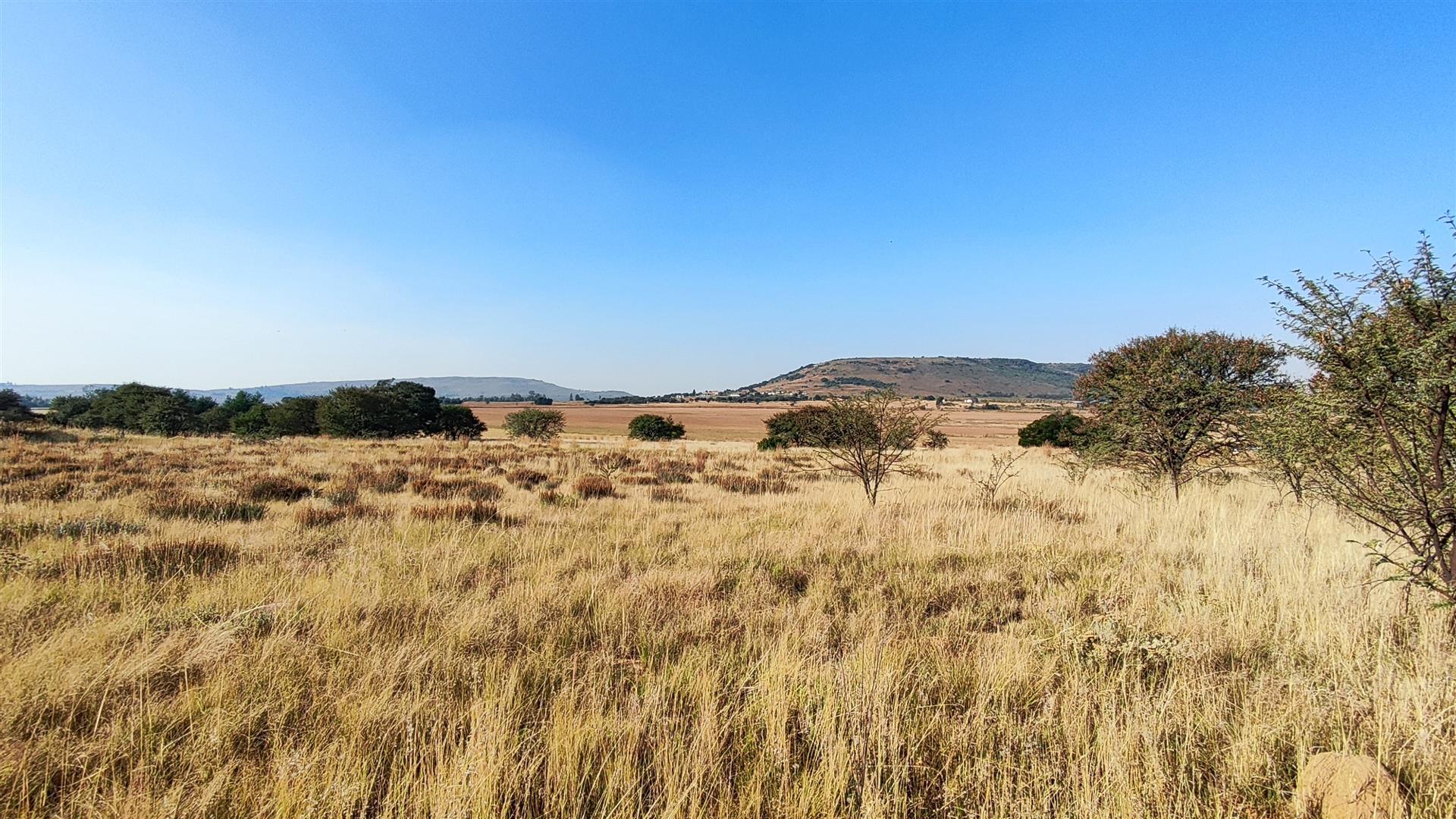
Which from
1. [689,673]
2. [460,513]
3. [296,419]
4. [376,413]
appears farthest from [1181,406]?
[296,419]

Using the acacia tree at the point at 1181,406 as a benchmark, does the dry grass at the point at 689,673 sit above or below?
below

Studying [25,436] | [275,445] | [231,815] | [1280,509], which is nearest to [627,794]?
[231,815]

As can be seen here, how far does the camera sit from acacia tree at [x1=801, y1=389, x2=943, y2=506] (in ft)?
37.2

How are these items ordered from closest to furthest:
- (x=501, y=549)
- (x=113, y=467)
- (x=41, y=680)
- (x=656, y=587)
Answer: (x=41, y=680), (x=656, y=587), (x=501, y=549), (x=113, y=467)

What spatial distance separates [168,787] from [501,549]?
13.3 ft

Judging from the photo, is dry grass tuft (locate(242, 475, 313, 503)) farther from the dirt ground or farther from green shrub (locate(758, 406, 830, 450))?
the dirt ground

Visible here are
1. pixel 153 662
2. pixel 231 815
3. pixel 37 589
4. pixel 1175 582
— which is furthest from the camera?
pixel 1175 582

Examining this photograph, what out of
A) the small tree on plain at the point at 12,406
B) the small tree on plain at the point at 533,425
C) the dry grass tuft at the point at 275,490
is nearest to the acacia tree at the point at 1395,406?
the dry grass tuft at the point at 275,490

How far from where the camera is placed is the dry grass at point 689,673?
2.37 meters

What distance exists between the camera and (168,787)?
7.61 feet

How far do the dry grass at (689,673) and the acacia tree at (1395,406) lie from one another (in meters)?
0.79

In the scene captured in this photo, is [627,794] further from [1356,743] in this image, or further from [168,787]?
→ [1356,743]

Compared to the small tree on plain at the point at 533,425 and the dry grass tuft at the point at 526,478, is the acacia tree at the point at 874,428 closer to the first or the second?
the dry grass tuft at the point at 526,478

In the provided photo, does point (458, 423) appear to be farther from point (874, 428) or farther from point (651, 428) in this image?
point (874, 428)
